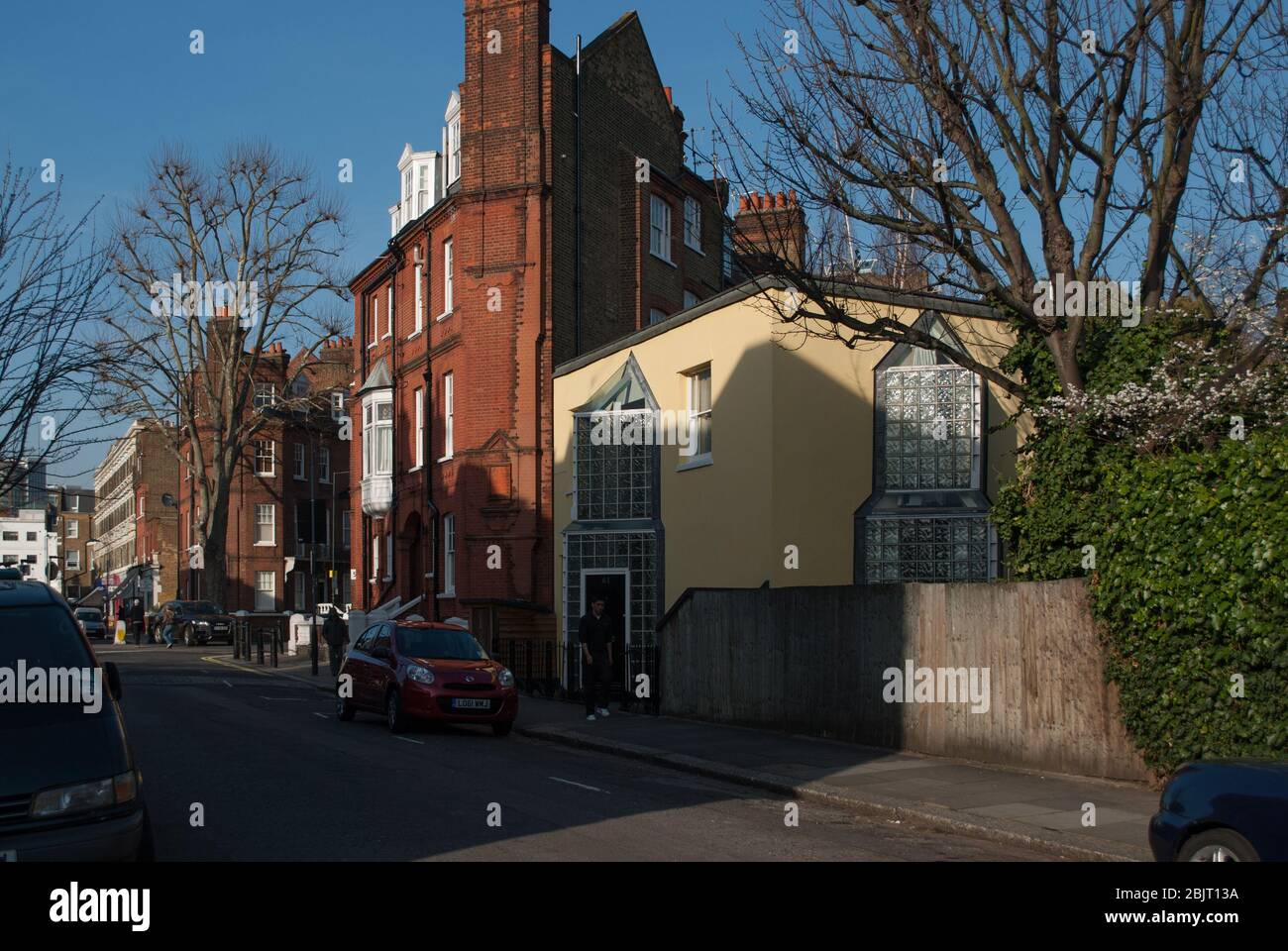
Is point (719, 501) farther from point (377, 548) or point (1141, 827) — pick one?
point (377, 548)

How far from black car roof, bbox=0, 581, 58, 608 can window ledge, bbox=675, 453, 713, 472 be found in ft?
47.7

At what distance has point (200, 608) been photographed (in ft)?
158

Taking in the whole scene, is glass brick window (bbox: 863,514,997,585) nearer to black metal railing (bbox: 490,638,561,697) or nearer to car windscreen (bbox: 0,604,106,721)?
black metal railing (bbox: 490,638,561,697)

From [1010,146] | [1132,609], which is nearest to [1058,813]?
[1132,609]

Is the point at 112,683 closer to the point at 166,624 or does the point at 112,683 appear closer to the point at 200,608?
the point at 200,608

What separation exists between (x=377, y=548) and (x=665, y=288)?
37.5 ft

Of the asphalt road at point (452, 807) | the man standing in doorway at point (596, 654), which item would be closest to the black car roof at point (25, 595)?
the asphalt road at point (452, 807)

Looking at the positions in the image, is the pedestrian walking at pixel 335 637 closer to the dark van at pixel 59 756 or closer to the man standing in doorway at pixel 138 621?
the dark van at pixel 59 756

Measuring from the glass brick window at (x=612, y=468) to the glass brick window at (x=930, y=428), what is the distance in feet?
16.2

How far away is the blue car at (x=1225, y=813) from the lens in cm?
628

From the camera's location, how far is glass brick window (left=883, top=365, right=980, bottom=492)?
20453 millimetres

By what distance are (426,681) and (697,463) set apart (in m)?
6.87

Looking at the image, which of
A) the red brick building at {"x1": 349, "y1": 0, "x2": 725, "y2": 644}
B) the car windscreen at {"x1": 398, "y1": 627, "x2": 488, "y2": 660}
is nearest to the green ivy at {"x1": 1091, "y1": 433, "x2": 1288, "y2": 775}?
the car windscreen at {"x1": 398, "y1": 627, "x2": 488, "y2": 660}

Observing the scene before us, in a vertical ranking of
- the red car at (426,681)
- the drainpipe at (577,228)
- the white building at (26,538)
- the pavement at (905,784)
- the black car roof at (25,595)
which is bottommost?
the pavement at (905,784)
